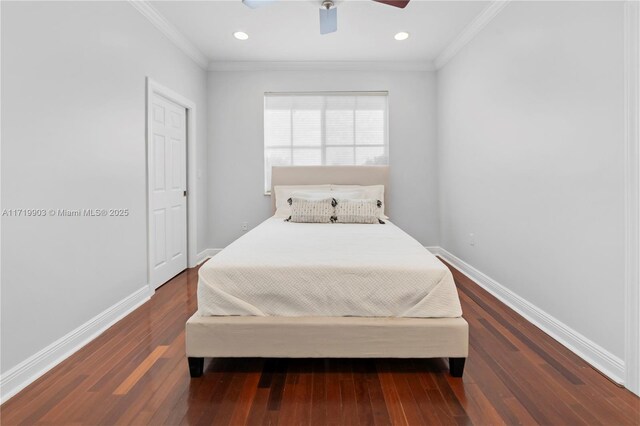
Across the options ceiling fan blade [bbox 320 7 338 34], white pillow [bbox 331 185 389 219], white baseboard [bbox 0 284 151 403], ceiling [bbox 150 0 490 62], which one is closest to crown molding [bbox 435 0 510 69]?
ceiling [bbox 150 0 490 62]

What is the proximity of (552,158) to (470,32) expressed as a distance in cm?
186

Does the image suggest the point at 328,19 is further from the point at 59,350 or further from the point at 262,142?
the point at 59,350

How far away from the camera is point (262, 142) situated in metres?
4.68

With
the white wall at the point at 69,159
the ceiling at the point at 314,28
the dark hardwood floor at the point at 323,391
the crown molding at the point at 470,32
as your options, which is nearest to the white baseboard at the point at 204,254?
the white wall at the point at 69,159

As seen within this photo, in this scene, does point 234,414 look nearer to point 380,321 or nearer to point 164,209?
point 380,321

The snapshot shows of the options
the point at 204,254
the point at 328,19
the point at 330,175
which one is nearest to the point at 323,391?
the point at 328,19

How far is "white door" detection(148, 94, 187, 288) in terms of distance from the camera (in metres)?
3.33

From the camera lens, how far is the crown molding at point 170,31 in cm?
300

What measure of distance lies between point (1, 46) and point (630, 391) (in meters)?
3.49

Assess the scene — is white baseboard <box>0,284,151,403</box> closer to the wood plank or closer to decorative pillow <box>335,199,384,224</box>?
the wood plank

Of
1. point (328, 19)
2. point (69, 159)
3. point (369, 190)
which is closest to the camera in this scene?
point (69, 159)

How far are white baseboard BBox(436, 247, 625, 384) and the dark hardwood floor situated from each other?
7cm

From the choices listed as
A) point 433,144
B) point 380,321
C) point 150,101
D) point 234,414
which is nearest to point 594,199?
point 380,321

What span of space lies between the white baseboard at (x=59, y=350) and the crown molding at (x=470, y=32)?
12.7 ft
